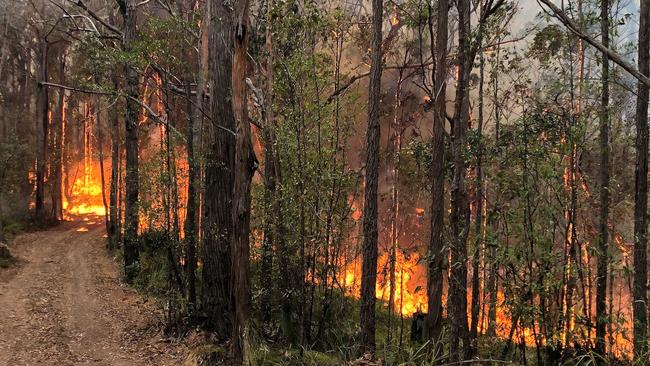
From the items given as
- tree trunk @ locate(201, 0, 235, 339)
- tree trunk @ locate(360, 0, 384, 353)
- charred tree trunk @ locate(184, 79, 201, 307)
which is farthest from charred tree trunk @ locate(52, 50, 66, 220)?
tree trunk @ locate(360, 0, 384, 353)

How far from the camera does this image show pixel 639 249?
806cm

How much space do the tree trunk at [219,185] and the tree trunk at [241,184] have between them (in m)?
1.89

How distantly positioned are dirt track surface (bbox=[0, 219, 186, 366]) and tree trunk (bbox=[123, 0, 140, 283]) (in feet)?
2.71

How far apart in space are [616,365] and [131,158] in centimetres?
1205

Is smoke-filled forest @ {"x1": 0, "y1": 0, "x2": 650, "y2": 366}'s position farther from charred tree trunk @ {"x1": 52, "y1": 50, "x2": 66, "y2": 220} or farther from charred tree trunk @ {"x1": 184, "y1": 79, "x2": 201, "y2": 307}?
charred tree trunk @ {"x1": 52, "y1": 50, "x2": 66, "y2": 220}

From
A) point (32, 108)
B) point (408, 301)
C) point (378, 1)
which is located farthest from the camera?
point (32, 108)

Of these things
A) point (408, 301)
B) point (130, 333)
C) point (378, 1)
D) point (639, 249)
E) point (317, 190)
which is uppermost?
point (378, 1)

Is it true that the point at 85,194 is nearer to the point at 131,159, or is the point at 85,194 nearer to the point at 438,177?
Result: the point at 131,159

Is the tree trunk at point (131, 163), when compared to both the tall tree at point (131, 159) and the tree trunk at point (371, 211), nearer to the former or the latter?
the tall tree at point (131, 159)

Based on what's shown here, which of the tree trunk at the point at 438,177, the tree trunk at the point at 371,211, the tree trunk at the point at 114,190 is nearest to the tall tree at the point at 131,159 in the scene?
the tree trunk at the point at 114,190

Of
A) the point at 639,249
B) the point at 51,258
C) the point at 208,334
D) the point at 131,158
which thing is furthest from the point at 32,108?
the point at 639,249

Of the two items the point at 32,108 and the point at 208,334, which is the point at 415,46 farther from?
the point at 32,108

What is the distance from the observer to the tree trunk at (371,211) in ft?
23.0

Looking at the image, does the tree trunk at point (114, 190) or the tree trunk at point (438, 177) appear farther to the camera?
the tree trunk at point (114, 190)
